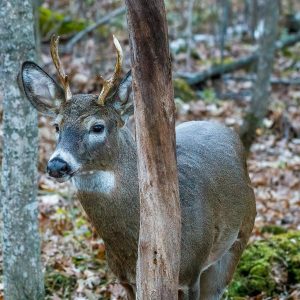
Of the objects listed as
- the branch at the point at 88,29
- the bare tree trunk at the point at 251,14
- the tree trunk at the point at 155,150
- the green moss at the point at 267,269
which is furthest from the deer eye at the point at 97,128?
the bare tree trunk at the point at 251,14

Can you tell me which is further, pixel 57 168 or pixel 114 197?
pixel 114 197

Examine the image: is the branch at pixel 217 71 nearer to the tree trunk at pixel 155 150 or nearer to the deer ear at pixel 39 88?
the deer ear at pixel 39 88

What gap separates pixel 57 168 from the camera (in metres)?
4.89

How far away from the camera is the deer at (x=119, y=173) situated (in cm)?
522

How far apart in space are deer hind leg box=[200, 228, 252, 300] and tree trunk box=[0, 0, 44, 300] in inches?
55.5

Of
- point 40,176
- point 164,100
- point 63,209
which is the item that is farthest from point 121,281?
point 40,176

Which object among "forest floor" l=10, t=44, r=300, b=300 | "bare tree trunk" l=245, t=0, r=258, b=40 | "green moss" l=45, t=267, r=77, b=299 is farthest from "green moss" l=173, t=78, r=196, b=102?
"green moss" l=45, t=267, r=77, b=299

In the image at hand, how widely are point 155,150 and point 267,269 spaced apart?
3169 mm

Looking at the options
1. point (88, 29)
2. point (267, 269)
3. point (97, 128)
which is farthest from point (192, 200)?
A: point (88, 29)

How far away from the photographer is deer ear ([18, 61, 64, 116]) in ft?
18.4

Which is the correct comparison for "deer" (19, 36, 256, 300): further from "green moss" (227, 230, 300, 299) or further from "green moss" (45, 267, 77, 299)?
"green moss" (45, 267, 77, 299)

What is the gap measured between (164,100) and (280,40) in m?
14.0

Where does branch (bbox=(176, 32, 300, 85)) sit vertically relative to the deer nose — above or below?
below

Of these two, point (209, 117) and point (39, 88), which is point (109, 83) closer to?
point (39, 88)
